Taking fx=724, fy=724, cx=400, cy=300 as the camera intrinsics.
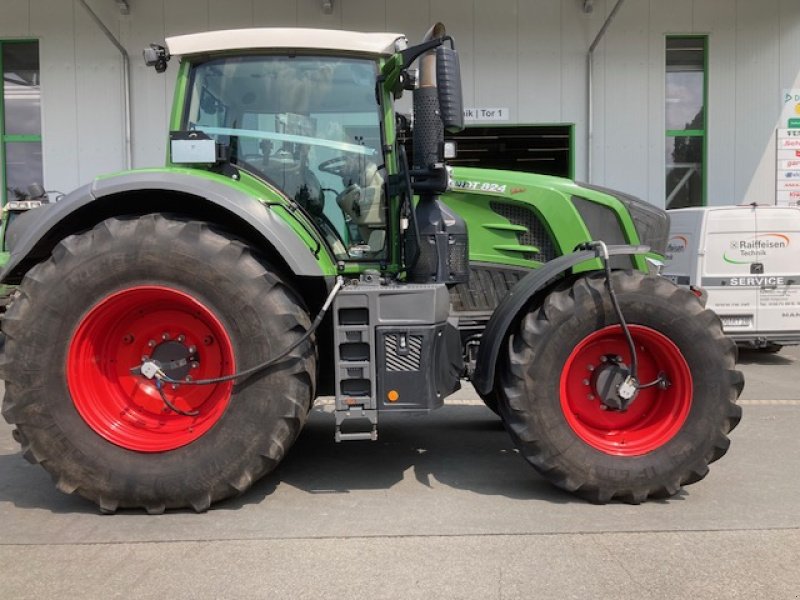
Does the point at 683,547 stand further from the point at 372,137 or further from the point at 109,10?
the point at 109,10

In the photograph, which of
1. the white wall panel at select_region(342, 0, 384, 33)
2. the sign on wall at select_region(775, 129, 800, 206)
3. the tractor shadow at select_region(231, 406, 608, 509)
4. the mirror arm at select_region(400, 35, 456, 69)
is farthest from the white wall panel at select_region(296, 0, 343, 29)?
the mirror arm at select_region(400, 35, 456, 69)

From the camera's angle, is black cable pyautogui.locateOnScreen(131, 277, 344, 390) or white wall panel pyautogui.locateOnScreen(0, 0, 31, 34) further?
white wall panel pyautogui.locateOnScreen(0, 0, 31, 34)

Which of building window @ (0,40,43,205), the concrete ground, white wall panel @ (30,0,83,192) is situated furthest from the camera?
building window @ (0,40,43,205)

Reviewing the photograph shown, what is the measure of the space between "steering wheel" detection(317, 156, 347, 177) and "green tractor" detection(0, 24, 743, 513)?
0.04 ft

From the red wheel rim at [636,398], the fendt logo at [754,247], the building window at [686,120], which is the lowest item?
the red wheel rim at [636,398]

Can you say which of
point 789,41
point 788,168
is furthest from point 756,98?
point 788,168

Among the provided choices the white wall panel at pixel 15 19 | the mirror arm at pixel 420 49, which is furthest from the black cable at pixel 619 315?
the white wall panel at pixel 15 19

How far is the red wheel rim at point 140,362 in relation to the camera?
3.88 meters

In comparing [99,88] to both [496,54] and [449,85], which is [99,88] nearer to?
[496,54]

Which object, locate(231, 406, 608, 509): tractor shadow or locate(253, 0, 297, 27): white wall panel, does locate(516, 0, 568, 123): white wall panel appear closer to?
locate(253, 0, 297, 27): white wall panel

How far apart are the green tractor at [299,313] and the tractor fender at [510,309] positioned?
20 mm

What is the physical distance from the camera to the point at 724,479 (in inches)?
177

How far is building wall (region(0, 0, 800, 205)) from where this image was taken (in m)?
12.6

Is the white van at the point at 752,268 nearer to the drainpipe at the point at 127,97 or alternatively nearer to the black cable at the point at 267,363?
the black cable at the point at 267,363
